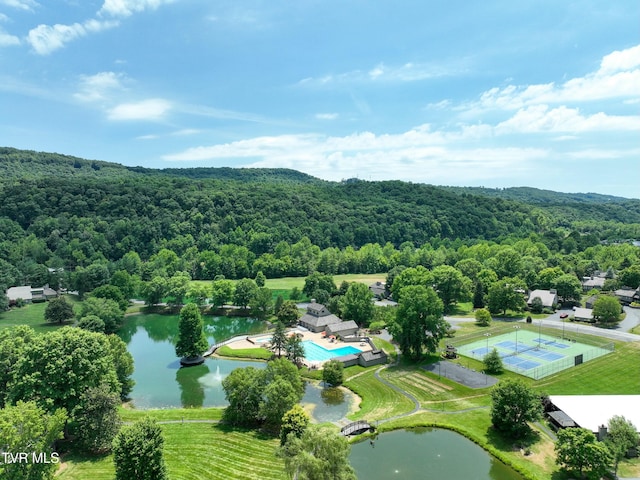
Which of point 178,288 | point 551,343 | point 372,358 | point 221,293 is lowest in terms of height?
point 372,358

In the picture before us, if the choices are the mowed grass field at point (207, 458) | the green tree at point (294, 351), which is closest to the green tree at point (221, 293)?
the green tree at point (294, 351)

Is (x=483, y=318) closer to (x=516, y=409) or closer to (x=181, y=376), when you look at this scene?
(x=516, y=409)

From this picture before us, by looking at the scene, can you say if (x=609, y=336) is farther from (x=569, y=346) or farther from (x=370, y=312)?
(x=370, y=312)

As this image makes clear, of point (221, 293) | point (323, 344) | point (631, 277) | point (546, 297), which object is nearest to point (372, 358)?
point (323, 344)

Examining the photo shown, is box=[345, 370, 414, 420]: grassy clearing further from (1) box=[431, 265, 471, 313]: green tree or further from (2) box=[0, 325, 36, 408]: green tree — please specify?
(1) box=[431, 265, 471, 313]: green tree

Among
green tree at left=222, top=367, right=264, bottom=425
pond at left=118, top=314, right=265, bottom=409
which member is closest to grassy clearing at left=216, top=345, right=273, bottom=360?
pond at left=118, top=314, right=265, bottom=409
